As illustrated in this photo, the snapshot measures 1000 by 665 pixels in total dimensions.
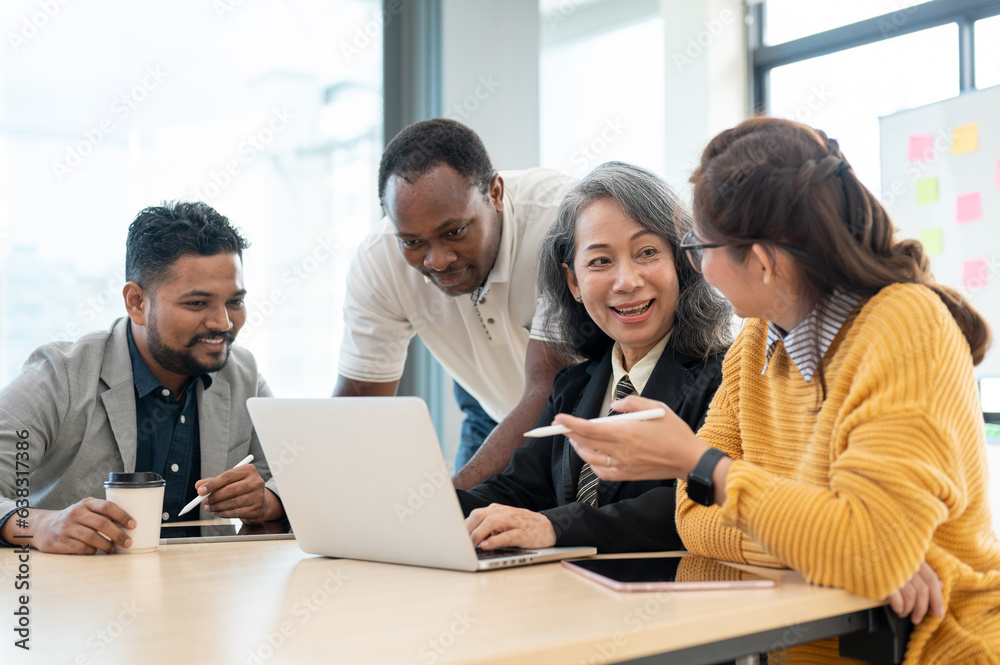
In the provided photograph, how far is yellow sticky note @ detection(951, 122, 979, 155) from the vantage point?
10.6 ft

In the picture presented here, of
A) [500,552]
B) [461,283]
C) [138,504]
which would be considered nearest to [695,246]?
[500,552]

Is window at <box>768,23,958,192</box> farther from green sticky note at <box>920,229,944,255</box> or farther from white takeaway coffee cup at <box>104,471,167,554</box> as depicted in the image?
white takeaway coffee cup at <box>104,471,167,554</box>

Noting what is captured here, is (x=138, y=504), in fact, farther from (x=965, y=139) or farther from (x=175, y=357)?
(x=965, y=139)

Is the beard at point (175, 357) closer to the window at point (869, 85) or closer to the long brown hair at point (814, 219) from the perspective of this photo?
the long brown hair at point (814, 219)

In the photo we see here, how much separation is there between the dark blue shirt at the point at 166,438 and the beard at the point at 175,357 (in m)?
0.04

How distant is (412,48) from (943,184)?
2.13 meters

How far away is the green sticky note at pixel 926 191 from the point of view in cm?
335

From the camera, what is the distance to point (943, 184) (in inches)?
131

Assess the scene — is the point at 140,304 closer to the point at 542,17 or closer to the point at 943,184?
the point at 542,17

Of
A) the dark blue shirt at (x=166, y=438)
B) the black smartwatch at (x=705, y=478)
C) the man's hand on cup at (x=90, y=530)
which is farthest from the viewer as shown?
the dark blue shirt at (x=166, y=438)

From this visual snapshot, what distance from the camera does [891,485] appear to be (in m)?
1.01

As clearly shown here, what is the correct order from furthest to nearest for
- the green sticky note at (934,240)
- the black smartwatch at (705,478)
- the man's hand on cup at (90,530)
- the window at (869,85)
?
the window at (869,85) < the green sticky note at (934,240) < the man's hand on cup at (90,530) < the black smartwatch at (705,478)

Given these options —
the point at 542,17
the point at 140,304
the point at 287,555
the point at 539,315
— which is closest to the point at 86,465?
the point at 140,304

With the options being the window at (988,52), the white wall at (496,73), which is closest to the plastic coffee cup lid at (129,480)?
the white wall at (496,73)
